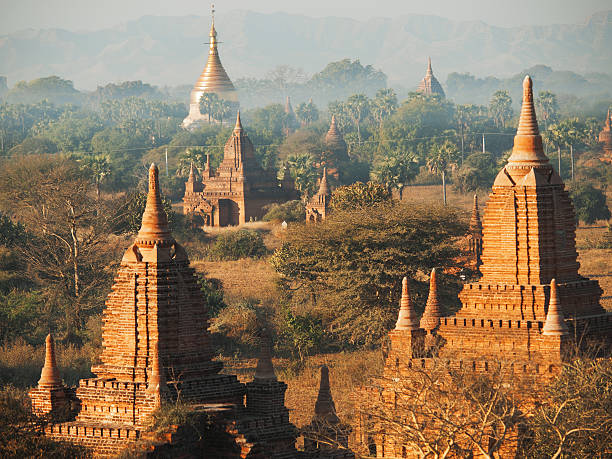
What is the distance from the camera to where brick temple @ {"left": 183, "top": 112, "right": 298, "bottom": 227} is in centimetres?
10119

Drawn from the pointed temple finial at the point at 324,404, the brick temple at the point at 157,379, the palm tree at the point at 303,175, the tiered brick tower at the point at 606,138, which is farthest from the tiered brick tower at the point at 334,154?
the brick temple at the point at 157,379

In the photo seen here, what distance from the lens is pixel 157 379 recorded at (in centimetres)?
2517

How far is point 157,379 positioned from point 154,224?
333 centimetres

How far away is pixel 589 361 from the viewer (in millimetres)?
31250

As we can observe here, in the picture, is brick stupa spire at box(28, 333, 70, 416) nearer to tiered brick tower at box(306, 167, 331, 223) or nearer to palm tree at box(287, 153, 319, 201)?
tiered brick tower at box(306, 167, 331, 223)

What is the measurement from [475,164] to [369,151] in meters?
42.3

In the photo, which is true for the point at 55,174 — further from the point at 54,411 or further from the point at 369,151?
the point at 369,151

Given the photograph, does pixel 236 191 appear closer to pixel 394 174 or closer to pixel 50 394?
pixel 394 174

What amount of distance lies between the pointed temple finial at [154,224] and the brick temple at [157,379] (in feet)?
0.06

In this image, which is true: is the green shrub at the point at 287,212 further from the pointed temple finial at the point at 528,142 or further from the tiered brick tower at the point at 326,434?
the tiered brick tower at the point at 326,434

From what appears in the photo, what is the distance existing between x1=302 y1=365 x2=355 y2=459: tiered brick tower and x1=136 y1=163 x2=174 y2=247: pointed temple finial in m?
4.78

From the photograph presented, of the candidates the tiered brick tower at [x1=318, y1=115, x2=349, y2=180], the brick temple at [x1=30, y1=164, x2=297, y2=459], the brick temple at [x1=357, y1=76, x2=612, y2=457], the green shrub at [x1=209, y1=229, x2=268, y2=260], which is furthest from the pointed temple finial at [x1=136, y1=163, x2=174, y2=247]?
the tiered brick tower at [x1=318, y1=115, x2=349, y2=180]

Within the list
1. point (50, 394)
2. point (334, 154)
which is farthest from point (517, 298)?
point (334, 154)

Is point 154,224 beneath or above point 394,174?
beneath
